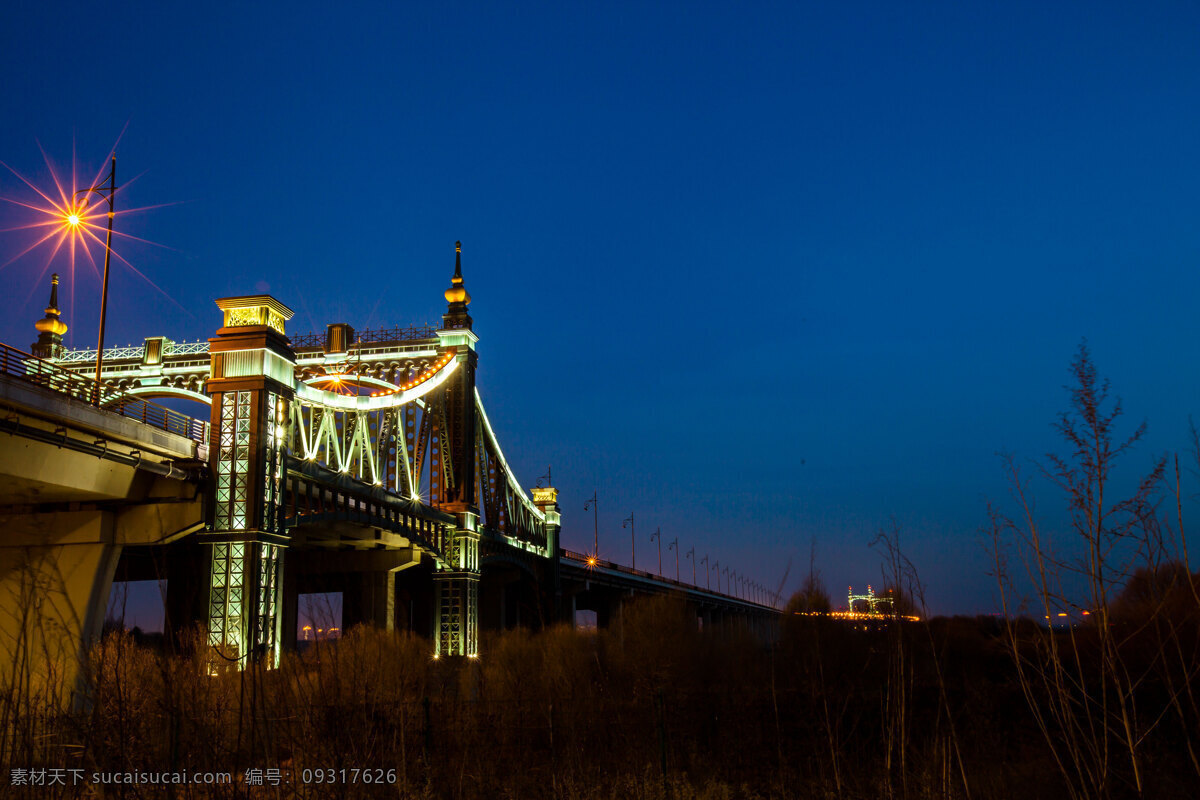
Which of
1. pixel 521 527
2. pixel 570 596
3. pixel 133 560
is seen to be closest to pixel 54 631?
pixel 133 560

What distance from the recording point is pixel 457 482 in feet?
147

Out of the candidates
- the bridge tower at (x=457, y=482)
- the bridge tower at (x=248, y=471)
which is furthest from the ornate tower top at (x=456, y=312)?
the bridge tower at (x=248, y=471)

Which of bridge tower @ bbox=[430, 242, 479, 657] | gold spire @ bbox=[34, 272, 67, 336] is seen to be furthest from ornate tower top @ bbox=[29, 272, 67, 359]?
bridge tower @ bbox=[430, 242, 479, 657]

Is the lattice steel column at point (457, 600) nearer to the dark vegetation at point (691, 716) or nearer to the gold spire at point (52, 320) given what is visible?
the dark vegetation at point (691, 716)

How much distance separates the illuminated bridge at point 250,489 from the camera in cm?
2027

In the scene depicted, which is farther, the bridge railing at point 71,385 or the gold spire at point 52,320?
the gold spire at point 52,320

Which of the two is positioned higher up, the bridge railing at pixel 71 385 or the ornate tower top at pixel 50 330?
the ornate tower top at pixel 50 330

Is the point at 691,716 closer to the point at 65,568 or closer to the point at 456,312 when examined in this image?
the point at 65,568

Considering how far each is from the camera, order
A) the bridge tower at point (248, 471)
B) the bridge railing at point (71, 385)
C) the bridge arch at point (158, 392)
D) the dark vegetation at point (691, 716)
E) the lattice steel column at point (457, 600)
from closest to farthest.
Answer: the dark vegetation at point (691, 716)
the bridge railing at point (71, 385)
the bridge tower at point (248, 471)
the lattice steel column at point (457, 600)
the bridge arch at point (158, 392)

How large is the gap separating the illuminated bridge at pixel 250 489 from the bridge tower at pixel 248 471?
0.17 feet

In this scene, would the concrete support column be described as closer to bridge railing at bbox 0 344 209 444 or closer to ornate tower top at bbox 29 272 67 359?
bridge railing at bbox 0 344 209 444

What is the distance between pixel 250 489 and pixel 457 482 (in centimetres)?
1981

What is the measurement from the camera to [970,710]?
24.4m

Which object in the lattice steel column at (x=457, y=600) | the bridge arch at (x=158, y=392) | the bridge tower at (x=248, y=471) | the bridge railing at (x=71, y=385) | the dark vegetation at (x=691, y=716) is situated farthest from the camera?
the bridge arch at (x=158, y=392)
